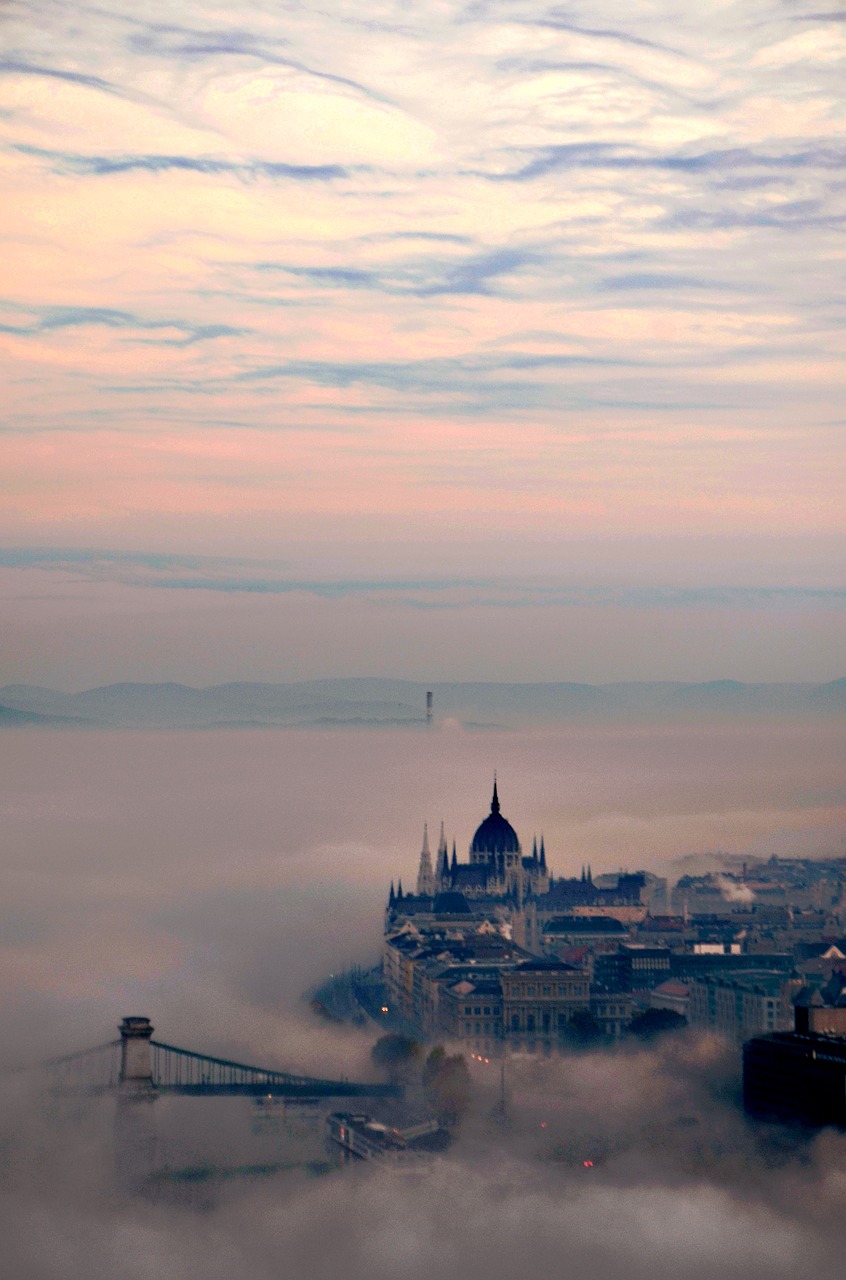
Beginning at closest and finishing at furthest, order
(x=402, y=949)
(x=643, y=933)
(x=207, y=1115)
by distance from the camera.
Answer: (x=207, y=1115) → (x=402, y=949) → (x=643, y=933)

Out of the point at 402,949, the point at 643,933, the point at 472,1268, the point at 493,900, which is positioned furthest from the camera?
the point at 493,900

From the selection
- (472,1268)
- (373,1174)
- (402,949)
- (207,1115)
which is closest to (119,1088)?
(207,1115)

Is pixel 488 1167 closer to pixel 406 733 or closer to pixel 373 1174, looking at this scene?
pixel 373 1174

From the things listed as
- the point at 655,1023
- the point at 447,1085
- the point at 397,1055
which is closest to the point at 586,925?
the point at 655,1023

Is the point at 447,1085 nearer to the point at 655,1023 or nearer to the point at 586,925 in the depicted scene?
the point at 655,1023

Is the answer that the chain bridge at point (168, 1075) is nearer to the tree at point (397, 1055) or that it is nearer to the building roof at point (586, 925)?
the tree at point (397, 1055)

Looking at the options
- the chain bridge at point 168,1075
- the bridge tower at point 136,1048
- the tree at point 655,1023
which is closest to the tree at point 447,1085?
the chain bridge at point 168,1075

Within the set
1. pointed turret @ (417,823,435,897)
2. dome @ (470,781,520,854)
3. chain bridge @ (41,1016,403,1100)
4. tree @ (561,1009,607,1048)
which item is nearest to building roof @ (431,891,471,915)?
pointed turret @ (417,823,435,897)
